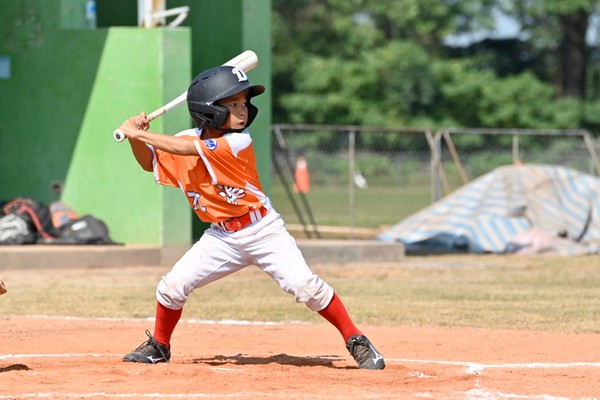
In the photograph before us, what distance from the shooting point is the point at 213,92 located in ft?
25.1

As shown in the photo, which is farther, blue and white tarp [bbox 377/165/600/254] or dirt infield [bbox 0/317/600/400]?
blue and white tarp [bbox 377/165/600/254]

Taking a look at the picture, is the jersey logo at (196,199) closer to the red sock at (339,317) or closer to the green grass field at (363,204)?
the red sock at (339,317)

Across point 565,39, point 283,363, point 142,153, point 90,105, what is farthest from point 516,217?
point 565,39

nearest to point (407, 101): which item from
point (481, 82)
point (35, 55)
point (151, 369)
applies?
point (481, 82)

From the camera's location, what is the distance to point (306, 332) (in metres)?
10.2

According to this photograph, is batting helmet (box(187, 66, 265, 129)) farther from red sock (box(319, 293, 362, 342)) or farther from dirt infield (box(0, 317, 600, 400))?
dirt infield (box(0, 317, 600, 400))

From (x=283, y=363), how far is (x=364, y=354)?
24.8 inches

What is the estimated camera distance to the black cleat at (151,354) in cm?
795

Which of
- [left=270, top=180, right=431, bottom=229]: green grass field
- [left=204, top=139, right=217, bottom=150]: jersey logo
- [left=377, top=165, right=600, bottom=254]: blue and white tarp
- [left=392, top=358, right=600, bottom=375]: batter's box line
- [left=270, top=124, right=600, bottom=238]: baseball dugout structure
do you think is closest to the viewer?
[left=204, top=139, right=217, bottom=150]: jersey logo

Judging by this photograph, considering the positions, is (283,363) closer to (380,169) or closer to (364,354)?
(364,354)

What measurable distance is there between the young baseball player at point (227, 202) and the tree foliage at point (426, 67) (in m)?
35.1

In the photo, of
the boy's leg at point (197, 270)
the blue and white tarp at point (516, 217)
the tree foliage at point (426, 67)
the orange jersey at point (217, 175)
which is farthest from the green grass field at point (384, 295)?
the tree foliage at point (426, 67)

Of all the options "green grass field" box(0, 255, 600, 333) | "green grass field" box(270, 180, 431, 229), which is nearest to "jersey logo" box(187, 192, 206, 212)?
"green grass field" box(0, 255, 600, 333)

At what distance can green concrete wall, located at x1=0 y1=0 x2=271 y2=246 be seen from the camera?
16375mm
